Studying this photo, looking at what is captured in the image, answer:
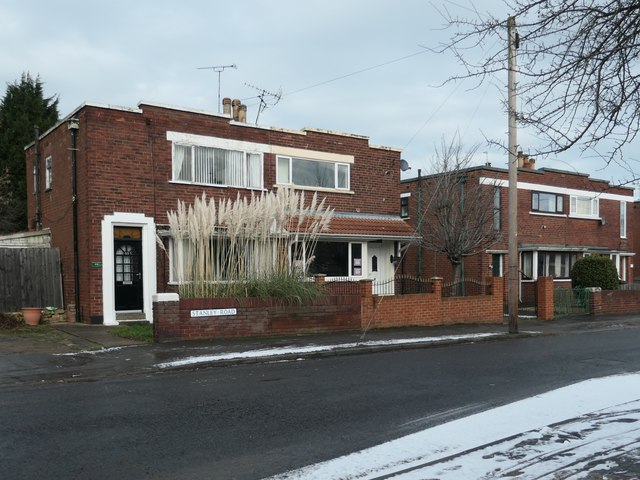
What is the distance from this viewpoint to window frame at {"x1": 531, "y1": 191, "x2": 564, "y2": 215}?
25938 millimetres

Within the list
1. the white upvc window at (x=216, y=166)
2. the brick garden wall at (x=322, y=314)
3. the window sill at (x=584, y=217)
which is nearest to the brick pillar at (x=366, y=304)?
the brick garden wall at (x=322, y=314)

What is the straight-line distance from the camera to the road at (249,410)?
17.1 ft

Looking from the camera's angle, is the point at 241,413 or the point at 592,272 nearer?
the point at 241,413

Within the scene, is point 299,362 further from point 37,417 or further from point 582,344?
point 582,344

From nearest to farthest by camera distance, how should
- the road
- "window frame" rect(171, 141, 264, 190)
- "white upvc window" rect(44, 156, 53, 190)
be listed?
1. the road
2. "window frame" rect(171, 141, 264, 190)
3. "white upvc window" rect(44, 156, 53, 190)

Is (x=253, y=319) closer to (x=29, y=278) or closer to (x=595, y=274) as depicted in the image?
(x=29, y=278)

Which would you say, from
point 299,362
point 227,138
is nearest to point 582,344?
point 299,362

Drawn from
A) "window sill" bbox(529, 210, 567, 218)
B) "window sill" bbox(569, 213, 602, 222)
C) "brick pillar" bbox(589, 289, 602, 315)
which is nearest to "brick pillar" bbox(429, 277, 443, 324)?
"brick pillar" bbox(589, 289, 602, 315)

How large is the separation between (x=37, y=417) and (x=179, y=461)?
2.40 metres

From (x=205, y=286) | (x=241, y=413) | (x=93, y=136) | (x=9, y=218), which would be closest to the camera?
(x=241, y=413)

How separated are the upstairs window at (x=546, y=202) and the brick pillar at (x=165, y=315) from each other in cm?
1834

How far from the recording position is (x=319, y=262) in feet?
61.7

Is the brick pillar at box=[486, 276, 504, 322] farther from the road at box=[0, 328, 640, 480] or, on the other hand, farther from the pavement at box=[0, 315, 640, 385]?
the road at box=[0, 328, 640, 480]

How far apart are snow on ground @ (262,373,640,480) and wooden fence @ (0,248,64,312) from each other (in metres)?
13.2
